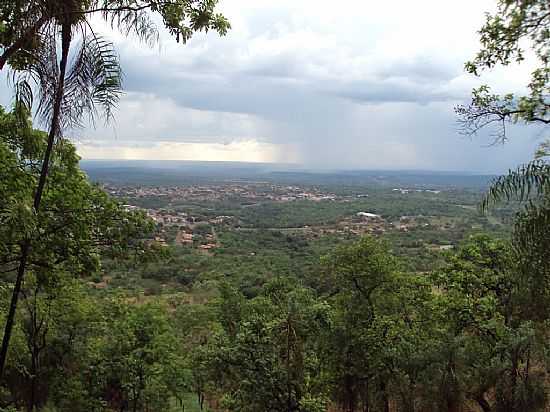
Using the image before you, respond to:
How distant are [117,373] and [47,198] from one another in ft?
26.5

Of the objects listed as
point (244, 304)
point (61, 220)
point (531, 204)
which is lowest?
point (244, 304)

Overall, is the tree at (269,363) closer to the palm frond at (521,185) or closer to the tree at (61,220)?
the tree at (61,220)

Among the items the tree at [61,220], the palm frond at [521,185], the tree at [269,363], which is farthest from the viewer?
the tree at [269,363]

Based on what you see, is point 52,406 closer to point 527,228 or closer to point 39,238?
point 39,238

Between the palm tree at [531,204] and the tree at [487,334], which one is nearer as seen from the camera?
the palm tree at [531,204]

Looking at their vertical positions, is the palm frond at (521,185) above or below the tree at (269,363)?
above

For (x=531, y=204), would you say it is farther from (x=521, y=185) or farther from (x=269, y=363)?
(x=269, y=363)

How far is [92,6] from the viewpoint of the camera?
13.9 ft

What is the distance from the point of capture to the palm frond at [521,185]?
A: 4020mm

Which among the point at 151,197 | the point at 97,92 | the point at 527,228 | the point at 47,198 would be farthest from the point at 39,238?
the point at 151,197

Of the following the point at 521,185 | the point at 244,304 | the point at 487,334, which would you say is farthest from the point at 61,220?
the point at 244,304

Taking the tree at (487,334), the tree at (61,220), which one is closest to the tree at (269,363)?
the tree at (487,334)

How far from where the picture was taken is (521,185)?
4090 mm

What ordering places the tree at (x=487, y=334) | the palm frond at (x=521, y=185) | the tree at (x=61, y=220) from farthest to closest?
the tree at (x=487, y=334) < the tree at (x=61, y=220) < the palm frond at (x=521, y=185)
